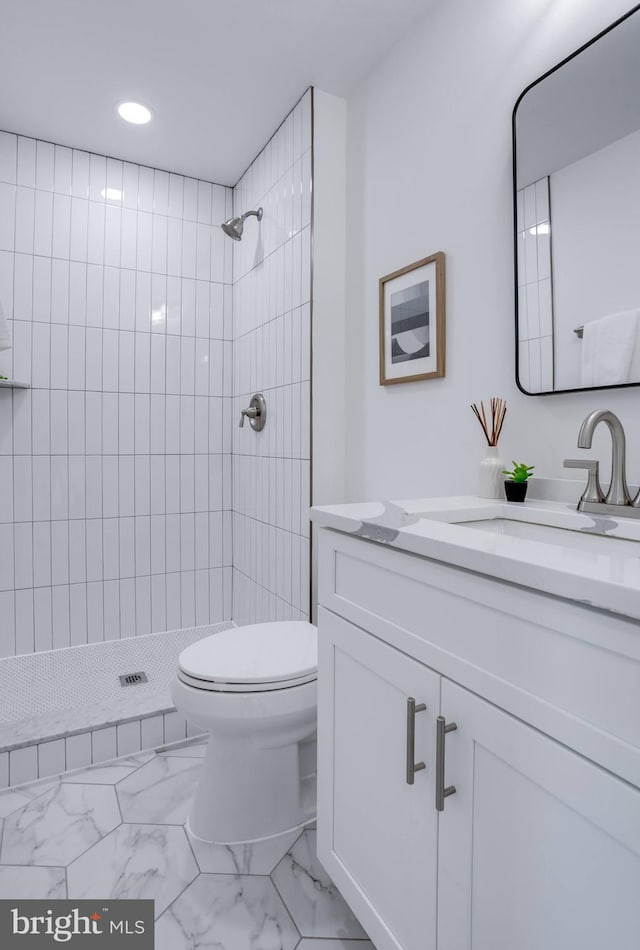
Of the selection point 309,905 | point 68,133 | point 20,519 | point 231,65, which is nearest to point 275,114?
point 231,65

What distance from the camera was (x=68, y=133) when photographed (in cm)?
224

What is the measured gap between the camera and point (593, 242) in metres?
1.11

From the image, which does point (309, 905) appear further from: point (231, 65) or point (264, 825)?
point (231, 65)

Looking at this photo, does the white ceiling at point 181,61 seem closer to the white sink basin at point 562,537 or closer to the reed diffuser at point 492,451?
the reed diffuser at point 492,451

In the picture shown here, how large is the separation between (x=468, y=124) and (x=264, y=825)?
2.00 m

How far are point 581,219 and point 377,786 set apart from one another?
3.99ft

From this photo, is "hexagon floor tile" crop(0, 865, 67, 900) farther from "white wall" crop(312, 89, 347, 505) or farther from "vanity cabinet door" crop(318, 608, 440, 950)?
"white wall" crop(312, 89, 347, 505)

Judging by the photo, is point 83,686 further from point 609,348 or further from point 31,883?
point 609,348

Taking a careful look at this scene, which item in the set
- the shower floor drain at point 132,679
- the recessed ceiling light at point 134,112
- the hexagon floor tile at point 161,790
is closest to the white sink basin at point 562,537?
the hexagon floor tile at point 161,790

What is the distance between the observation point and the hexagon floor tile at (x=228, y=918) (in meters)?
1.14

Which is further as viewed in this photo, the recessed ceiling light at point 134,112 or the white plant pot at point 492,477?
the recessed ceiling light at point 134,112

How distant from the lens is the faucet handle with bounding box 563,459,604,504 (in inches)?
41.1

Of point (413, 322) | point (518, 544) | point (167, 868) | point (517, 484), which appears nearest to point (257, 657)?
point (167, 868)

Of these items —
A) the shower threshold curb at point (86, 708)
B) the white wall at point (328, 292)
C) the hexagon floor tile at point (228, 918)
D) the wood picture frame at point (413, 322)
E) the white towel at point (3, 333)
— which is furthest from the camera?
the white towel at point (3, 333)
